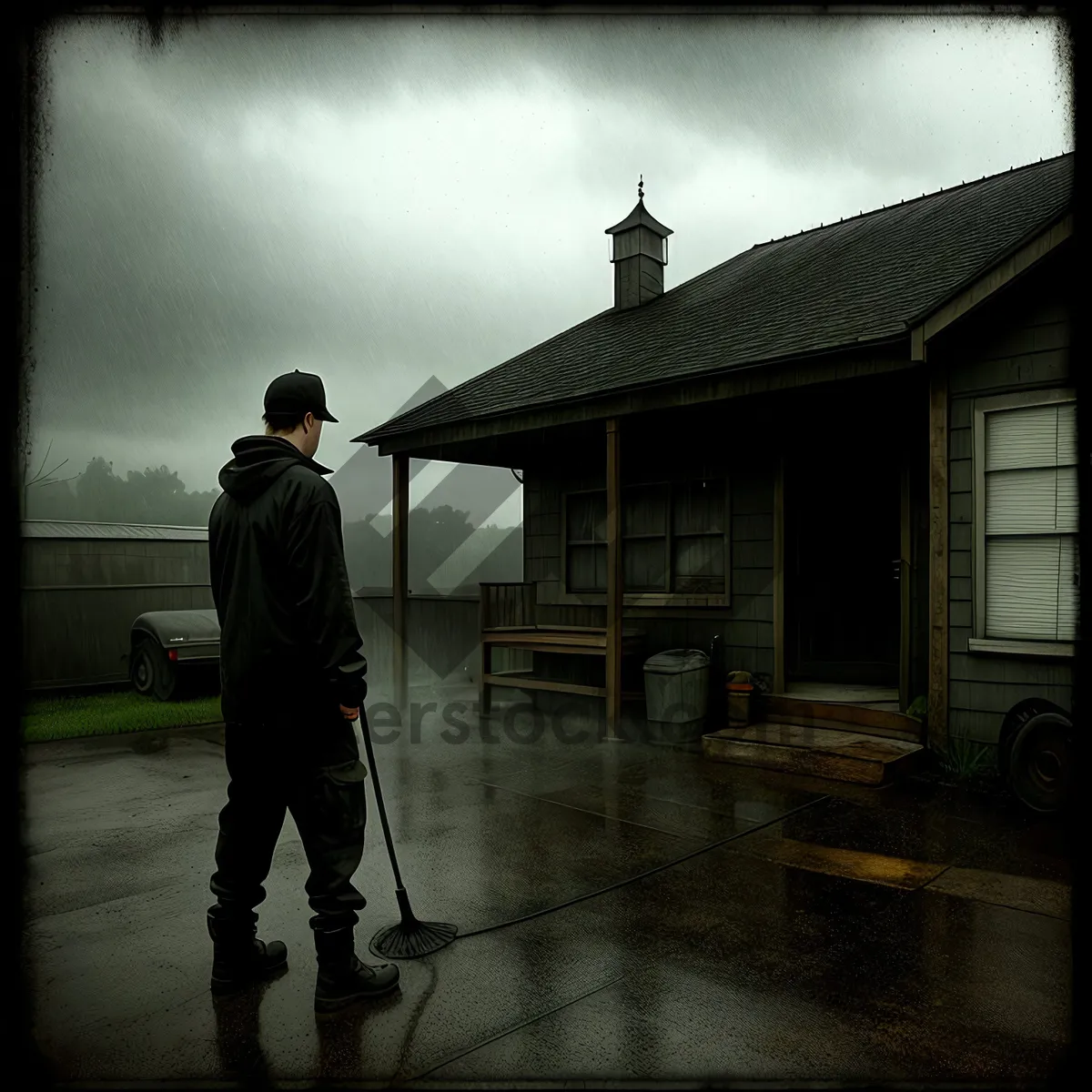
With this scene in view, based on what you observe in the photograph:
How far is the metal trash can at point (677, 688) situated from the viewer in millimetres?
7066

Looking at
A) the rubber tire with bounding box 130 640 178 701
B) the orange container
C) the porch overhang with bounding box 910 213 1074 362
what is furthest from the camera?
the rubber tire with bounding box 130 640 178 701

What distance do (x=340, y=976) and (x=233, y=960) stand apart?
0.43 m

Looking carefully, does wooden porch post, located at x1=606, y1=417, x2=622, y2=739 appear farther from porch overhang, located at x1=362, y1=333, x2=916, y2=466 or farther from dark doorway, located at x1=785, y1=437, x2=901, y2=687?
dark doorway, located at x1=785, y1=437, x2=901, y2=687

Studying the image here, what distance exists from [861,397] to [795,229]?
5.36m

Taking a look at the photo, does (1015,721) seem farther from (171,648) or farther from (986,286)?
(171,648)

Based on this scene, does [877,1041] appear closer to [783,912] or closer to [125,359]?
[783,912]

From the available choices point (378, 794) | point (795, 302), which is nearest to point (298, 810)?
point (378, 794)

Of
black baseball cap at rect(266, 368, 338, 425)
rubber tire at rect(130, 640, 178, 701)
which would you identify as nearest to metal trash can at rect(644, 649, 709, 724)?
black baseball cap at rect(266, 368, 338, 425)

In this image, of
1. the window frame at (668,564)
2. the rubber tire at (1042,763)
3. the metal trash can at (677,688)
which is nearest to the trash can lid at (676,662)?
the metal trash can at (677,688)

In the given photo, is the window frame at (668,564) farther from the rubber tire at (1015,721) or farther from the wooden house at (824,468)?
the rubber tire at (1015,721)

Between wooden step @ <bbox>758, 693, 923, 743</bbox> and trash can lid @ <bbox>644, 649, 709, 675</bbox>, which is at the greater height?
trash can lid @ <bbox>644, 649, 709, 675</bbox>

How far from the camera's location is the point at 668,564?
8680 mm

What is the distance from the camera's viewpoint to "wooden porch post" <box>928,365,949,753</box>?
5812mm

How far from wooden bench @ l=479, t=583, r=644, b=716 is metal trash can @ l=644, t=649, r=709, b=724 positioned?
52cm
